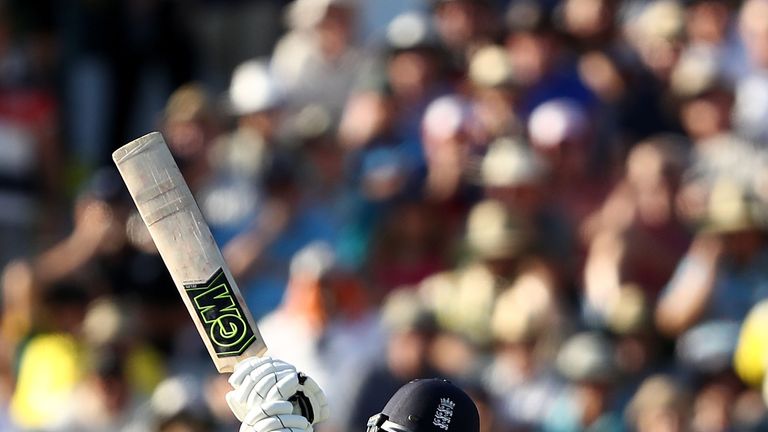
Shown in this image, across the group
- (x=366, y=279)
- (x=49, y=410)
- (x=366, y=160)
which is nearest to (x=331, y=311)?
(x=366, y=279)

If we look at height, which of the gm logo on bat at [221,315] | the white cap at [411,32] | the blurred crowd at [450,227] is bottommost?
the blurred crowd at [450,227]

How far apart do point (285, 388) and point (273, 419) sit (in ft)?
0.36

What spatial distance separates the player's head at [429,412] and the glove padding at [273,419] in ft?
0.78

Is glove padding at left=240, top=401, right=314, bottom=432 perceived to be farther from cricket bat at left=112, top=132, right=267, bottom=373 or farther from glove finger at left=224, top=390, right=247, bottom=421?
cricket bat at left=112, top=132, right=267, bottom=373

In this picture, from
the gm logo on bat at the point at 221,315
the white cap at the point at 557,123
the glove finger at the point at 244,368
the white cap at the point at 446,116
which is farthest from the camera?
the white cap at the point at 446,116

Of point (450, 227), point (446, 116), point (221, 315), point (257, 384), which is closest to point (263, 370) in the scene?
point (257, 384)

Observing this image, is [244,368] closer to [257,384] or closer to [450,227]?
[257,384]

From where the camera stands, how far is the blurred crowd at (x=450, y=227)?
8.15 metres

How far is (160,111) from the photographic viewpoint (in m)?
11.1

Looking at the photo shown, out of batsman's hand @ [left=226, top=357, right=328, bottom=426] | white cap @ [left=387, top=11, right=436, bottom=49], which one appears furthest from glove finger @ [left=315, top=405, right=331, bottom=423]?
white cap @ [left=387, top=11, right=436, bottom=49]

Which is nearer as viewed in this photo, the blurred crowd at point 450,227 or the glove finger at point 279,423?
the glove finger at point 279,423

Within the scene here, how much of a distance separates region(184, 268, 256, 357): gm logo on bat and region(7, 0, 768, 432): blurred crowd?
2.77 metres

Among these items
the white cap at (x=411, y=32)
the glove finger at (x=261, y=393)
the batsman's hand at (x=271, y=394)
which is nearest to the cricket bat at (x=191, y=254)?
the batsman's hand at (x=271, y=394)

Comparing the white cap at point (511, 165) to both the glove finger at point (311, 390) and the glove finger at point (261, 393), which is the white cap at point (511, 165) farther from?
the glove finger at point (261, 393)
